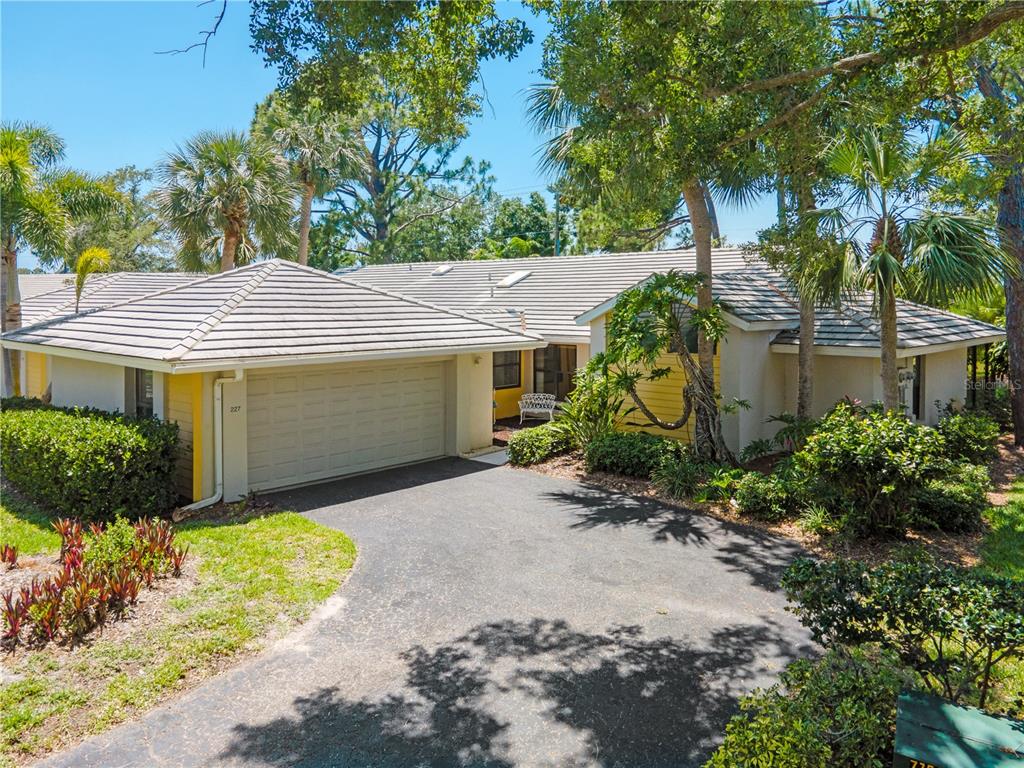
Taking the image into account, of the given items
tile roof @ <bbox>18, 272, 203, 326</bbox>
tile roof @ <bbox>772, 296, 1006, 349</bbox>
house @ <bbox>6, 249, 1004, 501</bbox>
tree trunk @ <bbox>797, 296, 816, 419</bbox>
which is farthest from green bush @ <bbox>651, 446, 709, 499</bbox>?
tile roof @ <bbox>18, 272, 203, 326</bbox>

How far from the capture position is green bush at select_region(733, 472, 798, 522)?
10.0m

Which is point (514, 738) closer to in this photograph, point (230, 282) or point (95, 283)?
point (230, 282)

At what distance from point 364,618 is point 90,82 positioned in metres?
7.89

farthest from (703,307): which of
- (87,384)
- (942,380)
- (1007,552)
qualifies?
(87,384)

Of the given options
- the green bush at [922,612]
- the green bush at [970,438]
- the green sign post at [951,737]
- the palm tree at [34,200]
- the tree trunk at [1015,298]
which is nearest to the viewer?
the green sign post at [951,737]

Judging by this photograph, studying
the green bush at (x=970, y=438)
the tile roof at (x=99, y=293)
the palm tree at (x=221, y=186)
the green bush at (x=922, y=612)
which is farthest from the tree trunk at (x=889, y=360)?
the palm tree at (x=221, y=186)

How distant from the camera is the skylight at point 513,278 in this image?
2178cm

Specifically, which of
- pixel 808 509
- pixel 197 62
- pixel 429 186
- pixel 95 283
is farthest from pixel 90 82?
pixel 429 186

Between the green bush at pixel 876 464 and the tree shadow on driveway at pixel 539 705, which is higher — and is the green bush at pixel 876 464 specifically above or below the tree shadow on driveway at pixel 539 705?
above

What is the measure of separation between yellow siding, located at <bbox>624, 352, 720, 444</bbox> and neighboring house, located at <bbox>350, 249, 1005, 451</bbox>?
24 mm

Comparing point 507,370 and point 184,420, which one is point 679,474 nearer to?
point 184,420

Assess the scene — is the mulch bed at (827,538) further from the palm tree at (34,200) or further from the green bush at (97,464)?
the palm tree at (34,200)

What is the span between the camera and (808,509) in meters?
9.99

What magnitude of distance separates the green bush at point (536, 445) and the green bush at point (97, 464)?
631cm
